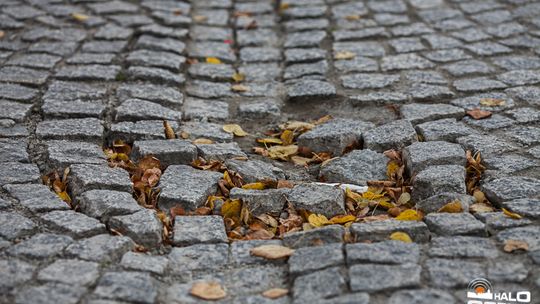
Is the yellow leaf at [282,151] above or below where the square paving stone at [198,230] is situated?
above

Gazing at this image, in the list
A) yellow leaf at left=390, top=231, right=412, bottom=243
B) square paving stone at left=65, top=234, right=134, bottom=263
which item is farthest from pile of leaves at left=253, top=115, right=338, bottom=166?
square paving stone at left=65, top=234, right=134, bottom=263

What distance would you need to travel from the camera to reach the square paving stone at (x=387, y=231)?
9.61 ft

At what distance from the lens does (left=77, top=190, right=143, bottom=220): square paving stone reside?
310 cm

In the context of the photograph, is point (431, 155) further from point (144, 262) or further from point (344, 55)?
point (344, 55)

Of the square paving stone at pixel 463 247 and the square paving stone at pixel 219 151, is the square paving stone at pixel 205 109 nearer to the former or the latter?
the square paving stone at pixel 219 151

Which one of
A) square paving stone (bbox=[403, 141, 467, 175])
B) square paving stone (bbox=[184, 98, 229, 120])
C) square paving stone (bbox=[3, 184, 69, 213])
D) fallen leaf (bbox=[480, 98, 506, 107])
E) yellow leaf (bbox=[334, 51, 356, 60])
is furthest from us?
yellow leaf (bbox=[334, 51, 356, 60])

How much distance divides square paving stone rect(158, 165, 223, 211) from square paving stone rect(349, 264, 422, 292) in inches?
33.8

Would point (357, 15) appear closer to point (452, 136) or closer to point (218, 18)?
point (218, 18)

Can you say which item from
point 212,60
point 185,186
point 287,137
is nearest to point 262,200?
point 185,186

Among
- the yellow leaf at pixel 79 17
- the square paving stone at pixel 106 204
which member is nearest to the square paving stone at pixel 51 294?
the square paving stone at pixel 106 204

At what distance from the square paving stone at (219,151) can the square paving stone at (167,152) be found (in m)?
0.05

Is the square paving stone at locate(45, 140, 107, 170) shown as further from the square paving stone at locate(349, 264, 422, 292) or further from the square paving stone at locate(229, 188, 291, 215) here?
the square paving stone at locate(349, 264, 422, 292)

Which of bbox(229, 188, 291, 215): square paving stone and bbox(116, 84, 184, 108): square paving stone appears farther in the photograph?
bbox(116, 84, 184, 108): square paving stone

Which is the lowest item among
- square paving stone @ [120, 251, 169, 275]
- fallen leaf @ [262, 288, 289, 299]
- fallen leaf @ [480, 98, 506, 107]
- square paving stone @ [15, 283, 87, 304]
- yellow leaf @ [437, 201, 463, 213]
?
square paving stone @ [15, 283, 87, 304]
